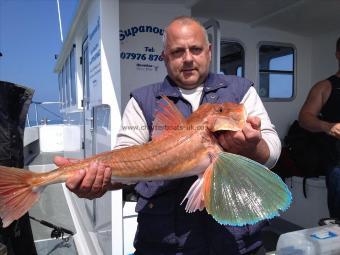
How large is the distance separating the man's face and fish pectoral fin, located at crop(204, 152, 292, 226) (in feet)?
2.21

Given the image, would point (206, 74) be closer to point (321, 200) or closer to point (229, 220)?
point (229, 220)

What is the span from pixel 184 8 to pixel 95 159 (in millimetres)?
3655

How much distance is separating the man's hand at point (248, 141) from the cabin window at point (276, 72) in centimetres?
515

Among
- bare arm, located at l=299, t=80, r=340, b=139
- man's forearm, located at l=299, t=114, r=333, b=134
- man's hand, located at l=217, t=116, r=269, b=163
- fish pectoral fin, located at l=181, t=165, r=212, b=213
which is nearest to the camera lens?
man's hand, located at l=217, t=116, r=269, b=163

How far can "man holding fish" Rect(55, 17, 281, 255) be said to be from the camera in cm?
205

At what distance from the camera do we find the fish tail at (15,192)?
1.75 metres

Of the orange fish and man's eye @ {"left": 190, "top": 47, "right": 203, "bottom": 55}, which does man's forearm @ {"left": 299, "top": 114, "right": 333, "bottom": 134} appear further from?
the orange fish

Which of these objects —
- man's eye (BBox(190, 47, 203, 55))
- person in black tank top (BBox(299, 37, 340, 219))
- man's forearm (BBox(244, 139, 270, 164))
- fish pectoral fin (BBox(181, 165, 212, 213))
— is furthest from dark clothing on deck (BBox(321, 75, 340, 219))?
fish pectoral fin (BBox(181, 165, 212, 213))

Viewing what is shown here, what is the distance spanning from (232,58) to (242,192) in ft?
17.8

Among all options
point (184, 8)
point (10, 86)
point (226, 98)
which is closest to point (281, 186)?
point (226, 98)

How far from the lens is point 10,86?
116 inches

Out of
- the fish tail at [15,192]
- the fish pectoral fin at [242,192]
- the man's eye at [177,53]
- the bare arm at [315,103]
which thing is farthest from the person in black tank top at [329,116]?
the fish tail at [15,192]

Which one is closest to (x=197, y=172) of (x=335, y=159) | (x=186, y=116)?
(x=186, y=116)

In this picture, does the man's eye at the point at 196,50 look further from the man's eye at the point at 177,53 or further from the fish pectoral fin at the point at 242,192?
the fish pectoral fin at the point at 242,192
